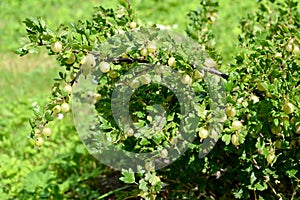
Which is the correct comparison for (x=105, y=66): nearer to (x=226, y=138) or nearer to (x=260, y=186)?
(x=226, y=138)

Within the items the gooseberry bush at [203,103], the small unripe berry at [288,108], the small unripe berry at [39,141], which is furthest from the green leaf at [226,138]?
the small unripe berry at [39,141]

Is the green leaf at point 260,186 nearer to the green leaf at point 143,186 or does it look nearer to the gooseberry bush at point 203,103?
the gooseberry bush at point 203,103

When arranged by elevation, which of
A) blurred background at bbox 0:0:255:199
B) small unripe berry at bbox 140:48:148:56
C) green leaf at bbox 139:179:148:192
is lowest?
green leaf at bbox 139:179:148:192

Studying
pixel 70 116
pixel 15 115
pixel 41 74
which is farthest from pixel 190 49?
pixel 41 74

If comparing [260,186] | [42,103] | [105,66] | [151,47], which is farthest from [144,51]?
[42,103]

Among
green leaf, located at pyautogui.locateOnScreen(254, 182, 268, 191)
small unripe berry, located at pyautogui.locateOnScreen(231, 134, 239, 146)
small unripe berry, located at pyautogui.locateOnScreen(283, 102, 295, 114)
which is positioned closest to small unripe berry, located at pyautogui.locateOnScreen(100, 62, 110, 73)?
small unripe berry, located at pyautogui.locateOnScreen(231, 134, 239, 146)

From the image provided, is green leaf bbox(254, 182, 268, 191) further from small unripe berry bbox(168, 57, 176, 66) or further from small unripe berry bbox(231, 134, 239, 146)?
small unripe berry bbox(168, 57, 176, 66)
